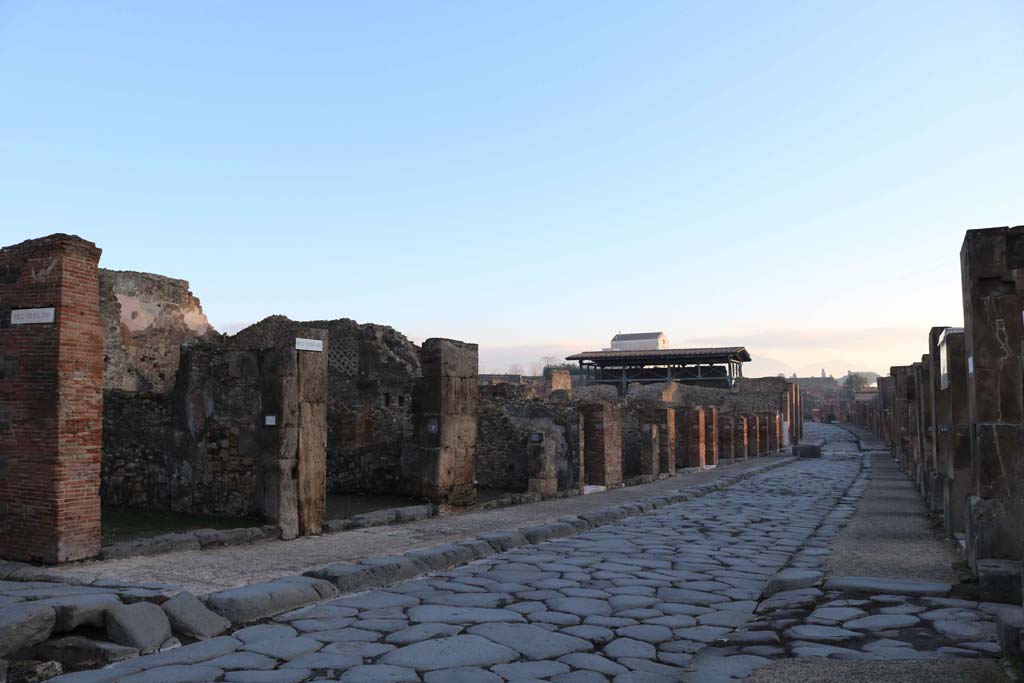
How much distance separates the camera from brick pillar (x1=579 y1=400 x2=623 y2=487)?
14484 millimetres

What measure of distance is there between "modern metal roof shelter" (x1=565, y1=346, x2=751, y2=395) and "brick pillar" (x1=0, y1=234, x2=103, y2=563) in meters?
37.4

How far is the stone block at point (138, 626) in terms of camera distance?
4.35 m

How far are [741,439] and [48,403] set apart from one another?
70.7 feet

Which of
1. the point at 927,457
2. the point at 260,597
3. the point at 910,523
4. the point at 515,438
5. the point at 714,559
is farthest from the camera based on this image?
the point at 515,438

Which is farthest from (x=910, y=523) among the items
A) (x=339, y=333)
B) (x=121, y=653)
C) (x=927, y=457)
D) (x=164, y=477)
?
(x=339, y=333)

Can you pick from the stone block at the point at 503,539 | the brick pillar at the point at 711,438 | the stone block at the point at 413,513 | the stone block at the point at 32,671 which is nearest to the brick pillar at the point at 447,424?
the stone block at the point at 413,513

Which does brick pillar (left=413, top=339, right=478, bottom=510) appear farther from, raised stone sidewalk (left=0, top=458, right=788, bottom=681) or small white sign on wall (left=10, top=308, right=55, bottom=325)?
small white sign on wall (left=10, top=308, right=55, bottom=325)

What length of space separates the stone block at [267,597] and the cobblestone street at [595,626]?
14 centimetres

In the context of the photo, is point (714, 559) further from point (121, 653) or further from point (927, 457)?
point (927, 457)

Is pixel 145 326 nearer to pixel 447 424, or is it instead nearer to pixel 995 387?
pixel 447 424

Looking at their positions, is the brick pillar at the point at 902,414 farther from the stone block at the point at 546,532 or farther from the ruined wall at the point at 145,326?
the ruined wall at the point at 145,326

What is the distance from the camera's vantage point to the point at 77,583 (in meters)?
5.67

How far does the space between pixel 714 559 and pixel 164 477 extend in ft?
20.8

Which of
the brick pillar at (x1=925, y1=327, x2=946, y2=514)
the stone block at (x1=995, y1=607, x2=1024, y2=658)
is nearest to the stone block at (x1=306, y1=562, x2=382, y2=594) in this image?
the stone block at (x1=995, y1=607, x2=1024, y2=658)
